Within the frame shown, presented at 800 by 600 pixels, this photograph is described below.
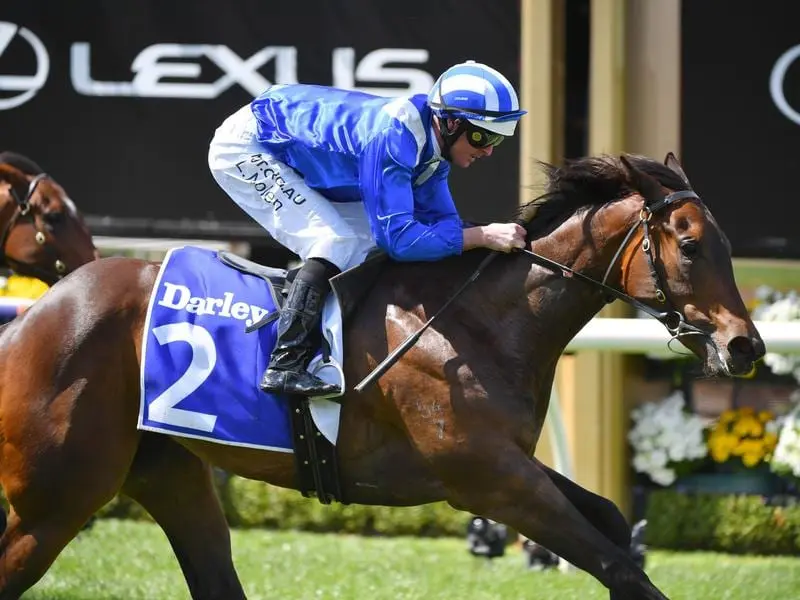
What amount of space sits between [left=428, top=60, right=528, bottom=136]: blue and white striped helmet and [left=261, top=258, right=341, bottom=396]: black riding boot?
2.28 ft

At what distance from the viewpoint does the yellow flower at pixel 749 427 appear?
7336mm

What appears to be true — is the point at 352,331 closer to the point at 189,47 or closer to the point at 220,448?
the point at 220,448

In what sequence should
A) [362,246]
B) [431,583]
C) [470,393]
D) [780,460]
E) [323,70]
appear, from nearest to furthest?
[470,393], [362,246], [431,583], [780,460], [323,70]

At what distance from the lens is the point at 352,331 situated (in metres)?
4.41

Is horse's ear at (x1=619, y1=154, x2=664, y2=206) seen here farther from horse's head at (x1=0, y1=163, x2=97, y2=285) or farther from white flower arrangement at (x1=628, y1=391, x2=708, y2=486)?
white flower arrangement at (x1=628, y1=391, x2=708, y2=486)

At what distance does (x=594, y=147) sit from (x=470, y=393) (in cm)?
354

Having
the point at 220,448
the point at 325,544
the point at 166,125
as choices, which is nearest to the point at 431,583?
the point at 325,544

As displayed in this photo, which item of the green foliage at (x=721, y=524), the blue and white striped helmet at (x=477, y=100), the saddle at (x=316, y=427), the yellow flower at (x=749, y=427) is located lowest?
the green foliage at (x=721, y=524)

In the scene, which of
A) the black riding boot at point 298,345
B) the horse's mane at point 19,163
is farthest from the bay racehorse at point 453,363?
the horse's mane at point 19,163

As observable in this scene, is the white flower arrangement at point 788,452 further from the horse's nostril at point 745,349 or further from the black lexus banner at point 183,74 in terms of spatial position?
the horse's nostril at point 745,349

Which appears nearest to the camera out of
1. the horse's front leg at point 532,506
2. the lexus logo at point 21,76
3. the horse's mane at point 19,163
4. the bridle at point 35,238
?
the horse's front leg at point 532,506

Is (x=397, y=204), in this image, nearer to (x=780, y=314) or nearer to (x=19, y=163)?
(x=19, y=163)

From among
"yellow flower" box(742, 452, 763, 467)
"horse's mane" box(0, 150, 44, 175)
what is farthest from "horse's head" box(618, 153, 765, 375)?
"horse's mane" box(0, 150, 44, 175)

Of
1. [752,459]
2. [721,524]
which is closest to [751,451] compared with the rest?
[752,459]
